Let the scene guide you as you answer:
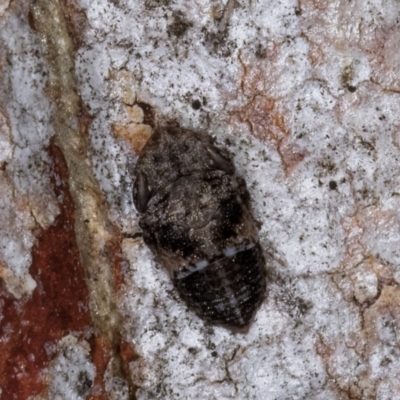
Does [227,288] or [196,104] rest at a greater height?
[196,104]

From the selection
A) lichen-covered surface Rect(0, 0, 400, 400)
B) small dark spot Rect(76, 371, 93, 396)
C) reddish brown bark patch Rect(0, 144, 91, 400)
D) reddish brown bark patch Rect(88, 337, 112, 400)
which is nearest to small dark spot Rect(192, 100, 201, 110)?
lichen-covered surface Rect(0, 0, 400, 400)

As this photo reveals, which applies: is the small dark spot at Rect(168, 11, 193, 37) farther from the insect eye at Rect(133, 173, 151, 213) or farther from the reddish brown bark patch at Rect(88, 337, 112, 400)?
the reddish brown bark patch at Rect(88, 337, 112, 400)

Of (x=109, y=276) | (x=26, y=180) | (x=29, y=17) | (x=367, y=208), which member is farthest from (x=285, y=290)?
(x=29, y=17)

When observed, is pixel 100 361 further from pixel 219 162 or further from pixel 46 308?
pixel 219 162

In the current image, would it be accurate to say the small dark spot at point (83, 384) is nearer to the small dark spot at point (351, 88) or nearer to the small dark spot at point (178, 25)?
the small dark spot at point (178, 25)

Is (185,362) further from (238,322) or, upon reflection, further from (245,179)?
(245,179)

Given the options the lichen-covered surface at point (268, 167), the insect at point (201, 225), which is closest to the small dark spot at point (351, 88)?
the lichen-covered surface at point (268, 167)

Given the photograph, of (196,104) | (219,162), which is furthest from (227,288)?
(196,104)
